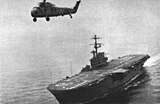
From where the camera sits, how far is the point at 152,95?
95.5ft

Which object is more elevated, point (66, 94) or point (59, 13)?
point (59, 13)

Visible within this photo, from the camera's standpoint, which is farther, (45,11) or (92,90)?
(92,90)

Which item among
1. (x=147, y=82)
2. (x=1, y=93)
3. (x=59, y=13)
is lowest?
(x=1, y=93)

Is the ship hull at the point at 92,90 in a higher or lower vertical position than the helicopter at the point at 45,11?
lower

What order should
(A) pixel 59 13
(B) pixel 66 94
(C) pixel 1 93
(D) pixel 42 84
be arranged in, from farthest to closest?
1. (D) pixel 42 84
2. (C) pixel 1 93
3. (B) pixel 66 94
4. (A) pixel 59 13

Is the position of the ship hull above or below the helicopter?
below

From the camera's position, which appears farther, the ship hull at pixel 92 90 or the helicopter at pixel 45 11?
the ship hull at pixel 92 90

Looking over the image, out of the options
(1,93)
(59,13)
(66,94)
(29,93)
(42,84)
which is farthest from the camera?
(42,84)

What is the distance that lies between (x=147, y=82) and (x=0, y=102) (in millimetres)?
22701

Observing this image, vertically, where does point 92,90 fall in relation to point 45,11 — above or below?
below

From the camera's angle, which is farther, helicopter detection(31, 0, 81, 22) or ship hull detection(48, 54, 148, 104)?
ship hull detection(48, 54, 148, 104)

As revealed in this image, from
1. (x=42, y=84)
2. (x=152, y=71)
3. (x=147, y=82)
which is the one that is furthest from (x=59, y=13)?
(x=152, y=71)

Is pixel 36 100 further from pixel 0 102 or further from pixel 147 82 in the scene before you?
pixel 147 82

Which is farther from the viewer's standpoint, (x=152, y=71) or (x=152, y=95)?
(x=152, y=71)
